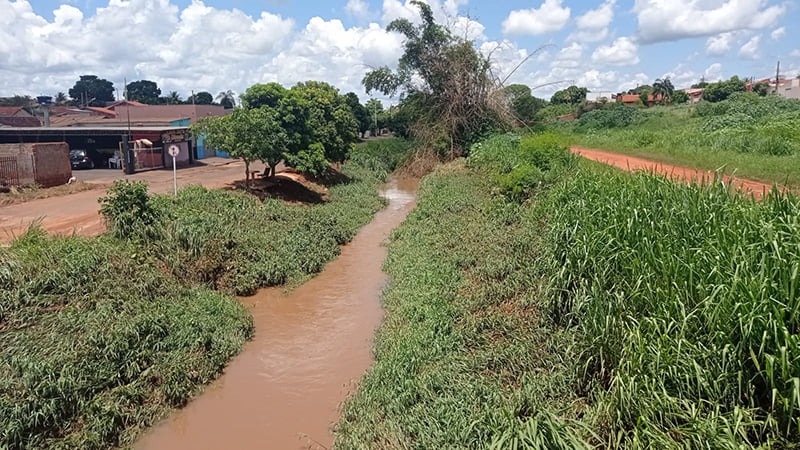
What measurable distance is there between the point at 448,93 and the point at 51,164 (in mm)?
20994

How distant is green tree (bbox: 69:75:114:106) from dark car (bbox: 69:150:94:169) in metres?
68.2

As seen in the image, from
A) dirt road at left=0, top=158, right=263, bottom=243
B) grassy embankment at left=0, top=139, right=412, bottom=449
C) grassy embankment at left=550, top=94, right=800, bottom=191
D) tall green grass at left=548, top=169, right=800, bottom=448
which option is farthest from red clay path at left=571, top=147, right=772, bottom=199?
dirt road at left=0, top=158, right=263, bottom=243

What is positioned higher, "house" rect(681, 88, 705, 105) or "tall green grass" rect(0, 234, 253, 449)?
"house" rect(681, 88, 705, 105)

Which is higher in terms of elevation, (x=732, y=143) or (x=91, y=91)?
(x=91, y=91)

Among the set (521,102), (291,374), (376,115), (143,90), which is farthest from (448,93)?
(143,90)

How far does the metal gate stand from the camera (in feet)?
65.0

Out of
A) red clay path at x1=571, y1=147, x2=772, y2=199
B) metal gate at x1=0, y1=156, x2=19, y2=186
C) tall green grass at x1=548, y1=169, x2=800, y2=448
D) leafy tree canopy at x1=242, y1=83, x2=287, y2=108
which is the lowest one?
tall green grass at x1=548, y1=169, x2=800, y2=448

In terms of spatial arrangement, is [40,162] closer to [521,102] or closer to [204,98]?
[521,102]

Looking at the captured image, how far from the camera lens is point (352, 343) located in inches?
403

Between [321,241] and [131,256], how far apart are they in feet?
21.2

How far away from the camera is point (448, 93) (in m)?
31.7

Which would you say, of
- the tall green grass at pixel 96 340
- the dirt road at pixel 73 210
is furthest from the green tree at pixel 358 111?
the tall green grass at pixel 96 340

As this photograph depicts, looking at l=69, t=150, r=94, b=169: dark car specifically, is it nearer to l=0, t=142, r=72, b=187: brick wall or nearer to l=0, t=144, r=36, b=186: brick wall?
l=0, t=142, r=72, b=187: brick wall

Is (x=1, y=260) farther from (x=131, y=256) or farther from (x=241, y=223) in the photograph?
(x=241, y=223)
